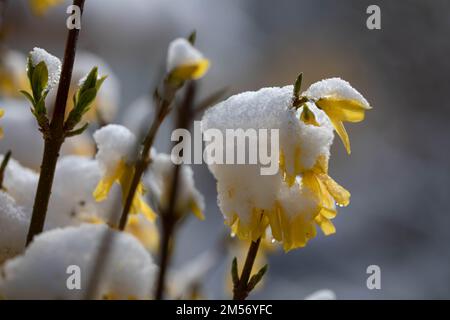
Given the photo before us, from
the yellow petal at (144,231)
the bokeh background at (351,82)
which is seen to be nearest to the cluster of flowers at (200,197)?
the yellow petal at (144,231)

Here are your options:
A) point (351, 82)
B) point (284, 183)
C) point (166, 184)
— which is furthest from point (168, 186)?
point (351, 82)

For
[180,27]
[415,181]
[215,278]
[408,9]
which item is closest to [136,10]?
[180,27]

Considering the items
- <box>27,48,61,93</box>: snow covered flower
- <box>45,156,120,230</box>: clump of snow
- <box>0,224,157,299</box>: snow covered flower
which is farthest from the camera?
<box>45,156,120,230</box>: clump of snow

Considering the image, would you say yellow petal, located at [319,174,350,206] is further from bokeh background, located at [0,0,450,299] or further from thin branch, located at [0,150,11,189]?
bokeh background, located at [0,0,450,299]

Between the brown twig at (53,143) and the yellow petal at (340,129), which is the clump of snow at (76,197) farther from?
the yellow petal at (340,129)

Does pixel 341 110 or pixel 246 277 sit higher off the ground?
pixel 341 110

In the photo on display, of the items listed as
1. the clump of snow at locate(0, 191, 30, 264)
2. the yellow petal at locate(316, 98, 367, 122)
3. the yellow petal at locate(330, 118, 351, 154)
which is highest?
the yellow petal at locate(316, 98, 367, 122)

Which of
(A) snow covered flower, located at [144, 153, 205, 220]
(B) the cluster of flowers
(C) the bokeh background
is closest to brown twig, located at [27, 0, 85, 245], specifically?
(B) the cluster of flowers

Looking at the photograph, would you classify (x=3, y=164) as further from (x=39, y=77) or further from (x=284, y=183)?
(x=284, y=183)
